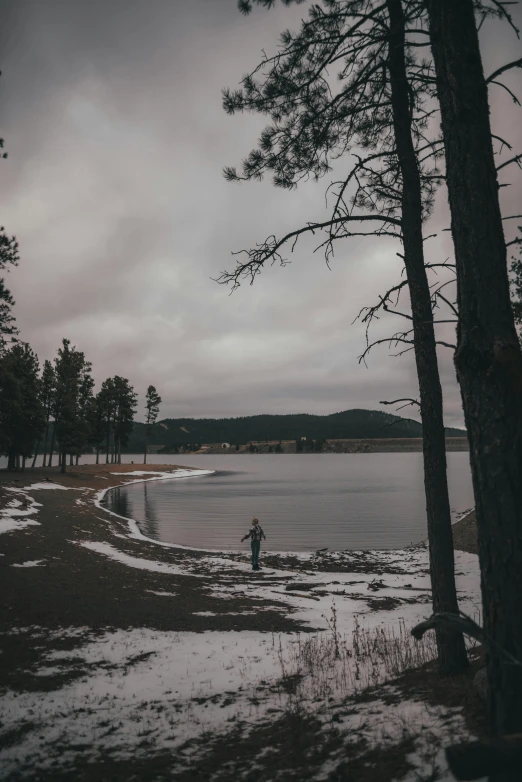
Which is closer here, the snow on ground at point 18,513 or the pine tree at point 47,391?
the snow on ground at point 18,513

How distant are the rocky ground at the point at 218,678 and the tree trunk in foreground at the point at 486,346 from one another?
1197 millimetres

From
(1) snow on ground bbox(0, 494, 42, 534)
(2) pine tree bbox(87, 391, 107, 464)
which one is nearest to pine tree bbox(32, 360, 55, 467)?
(2) pine tree bbox(87, 391, 107, 464)

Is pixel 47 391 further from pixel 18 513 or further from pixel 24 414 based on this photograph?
pixel 18 513

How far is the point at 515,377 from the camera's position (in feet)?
12.6

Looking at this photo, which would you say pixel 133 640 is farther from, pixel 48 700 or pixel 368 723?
pixel 368 723

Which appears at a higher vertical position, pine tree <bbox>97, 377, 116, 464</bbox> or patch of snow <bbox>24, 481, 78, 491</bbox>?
pine tree <bbox>97, 377, 116, 464</bbox>

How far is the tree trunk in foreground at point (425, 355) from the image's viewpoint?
698 cm

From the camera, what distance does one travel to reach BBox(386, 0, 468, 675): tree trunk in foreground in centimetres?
698

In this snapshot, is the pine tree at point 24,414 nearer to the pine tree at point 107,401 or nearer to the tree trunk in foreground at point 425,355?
the pine tree at point 107,401

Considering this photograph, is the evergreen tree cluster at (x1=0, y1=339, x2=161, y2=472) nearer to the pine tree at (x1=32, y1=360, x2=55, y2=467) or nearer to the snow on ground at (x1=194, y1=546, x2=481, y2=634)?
the pine tree at (x1=32, y1=360, x2=55, y2=467)

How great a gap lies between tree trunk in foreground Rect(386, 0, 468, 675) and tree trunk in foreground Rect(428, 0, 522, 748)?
108 inches

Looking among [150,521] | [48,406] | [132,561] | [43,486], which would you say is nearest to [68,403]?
[48,406]

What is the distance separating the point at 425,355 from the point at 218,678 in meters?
5.99

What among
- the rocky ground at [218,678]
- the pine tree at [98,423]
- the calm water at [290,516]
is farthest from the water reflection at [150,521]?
the pine tree at [98,423]
